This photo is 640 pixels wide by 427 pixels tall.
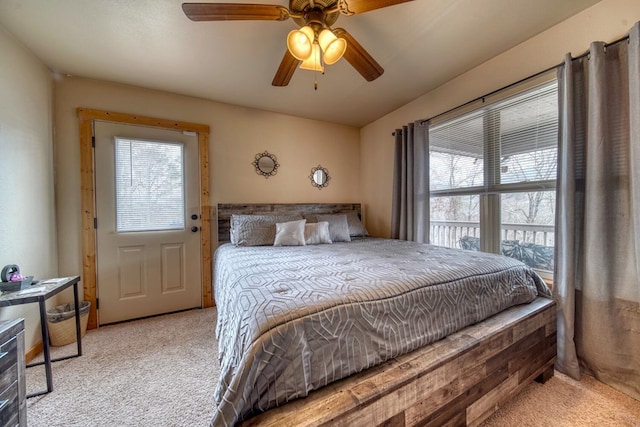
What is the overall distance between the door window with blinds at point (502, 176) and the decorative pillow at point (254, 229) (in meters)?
1.80

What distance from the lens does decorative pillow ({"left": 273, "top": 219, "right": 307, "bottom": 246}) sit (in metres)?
2.54

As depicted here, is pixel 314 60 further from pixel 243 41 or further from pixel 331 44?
pixel 243 41

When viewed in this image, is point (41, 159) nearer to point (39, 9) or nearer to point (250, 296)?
point (39, 9)

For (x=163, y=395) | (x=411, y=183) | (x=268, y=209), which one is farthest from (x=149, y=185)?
(x=411, y=183)

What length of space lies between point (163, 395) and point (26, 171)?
1995 millimetres

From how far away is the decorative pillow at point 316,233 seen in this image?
2686 millimetres

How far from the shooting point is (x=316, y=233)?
107 inches

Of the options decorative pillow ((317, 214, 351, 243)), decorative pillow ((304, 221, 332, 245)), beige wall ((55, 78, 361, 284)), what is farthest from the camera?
decorative pillow ((317, 214, 351, 243))

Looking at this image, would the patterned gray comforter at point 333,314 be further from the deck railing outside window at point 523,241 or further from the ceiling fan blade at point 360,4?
the ceiling fan blade at point 360,4

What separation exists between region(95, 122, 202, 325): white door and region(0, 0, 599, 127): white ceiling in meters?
0.63

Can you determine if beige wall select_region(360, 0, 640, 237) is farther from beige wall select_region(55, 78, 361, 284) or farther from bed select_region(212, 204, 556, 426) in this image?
bed select_region(212, 204, 556, 426)

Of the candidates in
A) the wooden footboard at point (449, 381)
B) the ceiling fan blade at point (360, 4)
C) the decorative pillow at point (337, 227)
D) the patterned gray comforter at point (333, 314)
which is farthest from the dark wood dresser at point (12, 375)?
the decorative pillow at point (337, 227)

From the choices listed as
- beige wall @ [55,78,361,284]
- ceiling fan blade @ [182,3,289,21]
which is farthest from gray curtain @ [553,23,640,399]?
beige wall @ [55,78,361,284]

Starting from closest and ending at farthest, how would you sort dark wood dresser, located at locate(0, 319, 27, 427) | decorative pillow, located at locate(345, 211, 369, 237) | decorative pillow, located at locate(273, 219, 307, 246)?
dark wood dresser, located at locate(0, 319, 27, 427), decorative pillow, located at locate(273, 219, 307, 246), decorative pillow, located at locate(345, 211, 369, 237)
